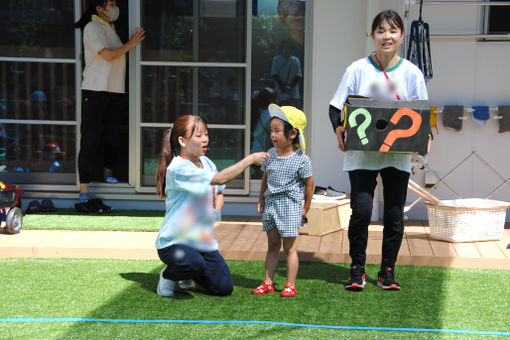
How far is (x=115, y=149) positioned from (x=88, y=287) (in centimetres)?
308

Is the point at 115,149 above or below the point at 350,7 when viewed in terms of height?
below

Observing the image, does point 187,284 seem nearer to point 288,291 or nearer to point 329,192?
point 288,291

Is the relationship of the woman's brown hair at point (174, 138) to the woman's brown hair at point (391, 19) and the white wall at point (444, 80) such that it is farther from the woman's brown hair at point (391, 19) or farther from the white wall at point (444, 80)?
the white wall at point (444, 80)

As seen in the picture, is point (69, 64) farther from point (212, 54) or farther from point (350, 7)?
point (350, 7)

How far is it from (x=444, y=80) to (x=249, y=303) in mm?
3239

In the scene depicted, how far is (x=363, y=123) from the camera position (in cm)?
389

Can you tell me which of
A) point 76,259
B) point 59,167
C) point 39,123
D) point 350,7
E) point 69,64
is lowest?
point 76,259

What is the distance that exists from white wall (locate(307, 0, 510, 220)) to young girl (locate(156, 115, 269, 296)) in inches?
100

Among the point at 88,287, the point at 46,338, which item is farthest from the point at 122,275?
the point at 46,338

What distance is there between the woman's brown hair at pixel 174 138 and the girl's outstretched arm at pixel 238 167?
0.35m

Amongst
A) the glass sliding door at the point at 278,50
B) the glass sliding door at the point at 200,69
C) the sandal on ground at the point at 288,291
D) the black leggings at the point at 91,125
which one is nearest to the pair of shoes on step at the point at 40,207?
the black leggings at the point at 91,125

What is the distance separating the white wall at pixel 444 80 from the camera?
6.09m

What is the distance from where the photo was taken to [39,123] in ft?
23.0

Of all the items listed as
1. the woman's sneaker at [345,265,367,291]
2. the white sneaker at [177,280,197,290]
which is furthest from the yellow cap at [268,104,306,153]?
the white sneaker at [177,280,197,290]
